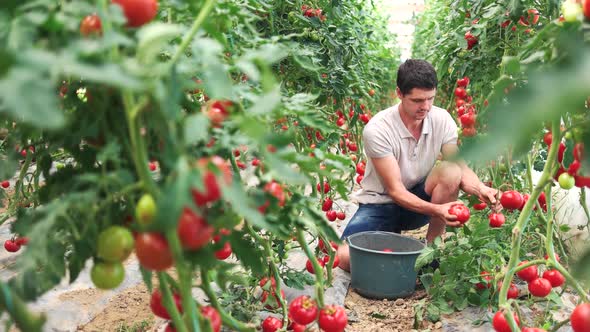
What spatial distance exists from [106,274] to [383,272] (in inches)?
61.0

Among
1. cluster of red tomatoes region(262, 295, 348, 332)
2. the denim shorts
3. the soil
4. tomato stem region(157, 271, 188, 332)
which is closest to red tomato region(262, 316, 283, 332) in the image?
cluster of red tomatoes region(262, 295, 348, 332)

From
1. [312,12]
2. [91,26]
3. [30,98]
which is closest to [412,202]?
[312,12]

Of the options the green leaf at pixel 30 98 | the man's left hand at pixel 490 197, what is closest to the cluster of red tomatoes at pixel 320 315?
the green leaf at pixel 30 98

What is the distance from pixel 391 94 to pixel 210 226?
7.73m

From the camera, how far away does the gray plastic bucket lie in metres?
2.10

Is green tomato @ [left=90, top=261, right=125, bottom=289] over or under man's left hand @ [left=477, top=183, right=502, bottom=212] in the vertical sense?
over

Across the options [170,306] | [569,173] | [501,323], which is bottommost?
[501,323]

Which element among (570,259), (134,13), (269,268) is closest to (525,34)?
(570,259)

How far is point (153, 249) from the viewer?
64 cm

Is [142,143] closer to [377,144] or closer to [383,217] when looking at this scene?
[377,144]

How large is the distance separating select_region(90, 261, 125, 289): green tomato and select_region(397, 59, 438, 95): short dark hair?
6.12 feet

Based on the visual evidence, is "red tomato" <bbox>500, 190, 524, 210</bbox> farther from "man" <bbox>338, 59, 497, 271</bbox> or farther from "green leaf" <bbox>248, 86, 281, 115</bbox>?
"green leaf" <bbox>248, 86, 281, 115</bbox>

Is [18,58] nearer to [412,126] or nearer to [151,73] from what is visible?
[151,73]

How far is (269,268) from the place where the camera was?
1.63 meters
